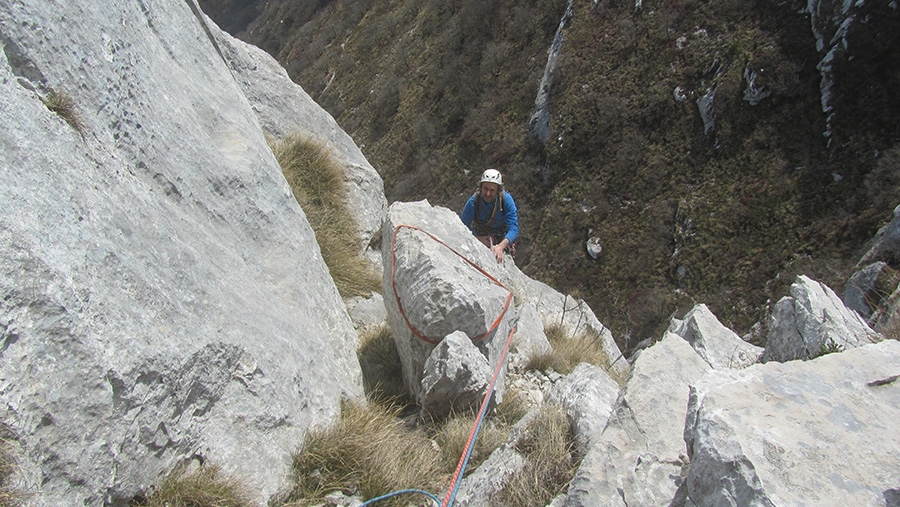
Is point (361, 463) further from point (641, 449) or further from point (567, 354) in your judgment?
point (567, 354)

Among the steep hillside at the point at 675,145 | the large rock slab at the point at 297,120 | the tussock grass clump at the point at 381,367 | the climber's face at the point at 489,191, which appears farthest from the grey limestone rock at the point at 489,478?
the steep hillside at the point at 675,145

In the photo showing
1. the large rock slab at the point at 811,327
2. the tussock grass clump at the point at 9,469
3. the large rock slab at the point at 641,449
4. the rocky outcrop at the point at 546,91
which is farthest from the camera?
the rocky outcrop at the point at 546,91

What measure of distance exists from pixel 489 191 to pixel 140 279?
240 inches

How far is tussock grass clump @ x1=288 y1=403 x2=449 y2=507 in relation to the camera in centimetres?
340

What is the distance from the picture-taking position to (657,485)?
110 inches

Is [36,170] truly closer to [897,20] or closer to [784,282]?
[784,282]

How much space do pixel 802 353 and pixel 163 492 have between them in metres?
5.25

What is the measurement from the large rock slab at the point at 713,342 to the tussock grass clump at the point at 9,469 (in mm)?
5919

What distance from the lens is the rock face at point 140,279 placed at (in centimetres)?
231

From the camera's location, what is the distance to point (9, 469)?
2027 millimetres

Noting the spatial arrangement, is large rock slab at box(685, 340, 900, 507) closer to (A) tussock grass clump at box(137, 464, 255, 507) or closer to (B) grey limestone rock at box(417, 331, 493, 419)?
(B) grey limestone rock at box(417, 331, 493, 419)

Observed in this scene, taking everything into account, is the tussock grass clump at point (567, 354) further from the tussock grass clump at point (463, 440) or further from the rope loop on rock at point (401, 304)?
the tussock grass clump at point (463, 440)

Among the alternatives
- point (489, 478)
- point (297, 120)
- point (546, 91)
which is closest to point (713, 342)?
point (489, 478)

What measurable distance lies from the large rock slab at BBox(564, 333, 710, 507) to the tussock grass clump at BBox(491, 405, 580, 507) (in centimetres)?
32
